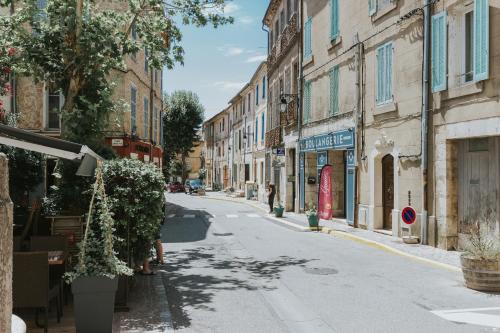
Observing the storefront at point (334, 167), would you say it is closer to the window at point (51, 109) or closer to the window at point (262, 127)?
the window at point (51, 109)

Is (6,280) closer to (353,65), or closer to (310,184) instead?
(353,65)

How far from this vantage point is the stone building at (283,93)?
75.6 feet

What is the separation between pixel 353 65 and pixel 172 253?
9.40 metres

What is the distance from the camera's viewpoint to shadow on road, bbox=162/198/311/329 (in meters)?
6.90

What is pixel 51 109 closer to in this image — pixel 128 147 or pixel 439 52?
pixel 128 147

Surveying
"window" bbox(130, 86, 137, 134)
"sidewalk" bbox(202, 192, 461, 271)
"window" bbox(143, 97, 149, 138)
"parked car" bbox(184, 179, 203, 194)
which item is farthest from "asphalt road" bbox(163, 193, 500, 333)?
"parked car" bbox(184, 179, 203, 194)

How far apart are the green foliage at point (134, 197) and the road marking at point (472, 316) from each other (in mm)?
4151

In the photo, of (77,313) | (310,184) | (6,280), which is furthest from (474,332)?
(310,184)

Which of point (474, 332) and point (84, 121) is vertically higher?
point (84, 121)

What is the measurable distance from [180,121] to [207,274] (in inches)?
1802

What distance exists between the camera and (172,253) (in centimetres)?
1126

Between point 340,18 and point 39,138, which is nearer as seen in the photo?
point 39,138

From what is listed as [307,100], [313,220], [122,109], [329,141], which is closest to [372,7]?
[329,141]

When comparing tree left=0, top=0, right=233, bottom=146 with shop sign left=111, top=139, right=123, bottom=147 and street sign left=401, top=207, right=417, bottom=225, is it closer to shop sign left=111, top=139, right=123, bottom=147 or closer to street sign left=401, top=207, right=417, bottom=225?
shop sign left=111, top=139, right=123, bottom=147
